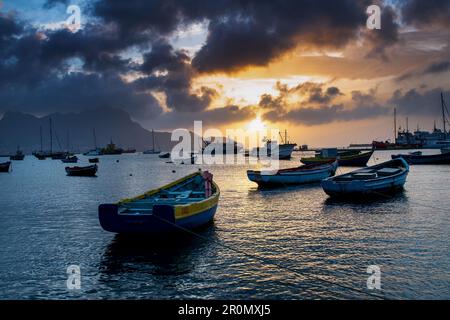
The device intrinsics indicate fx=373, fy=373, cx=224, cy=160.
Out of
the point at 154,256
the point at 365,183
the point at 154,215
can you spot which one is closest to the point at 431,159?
the point at 365,183

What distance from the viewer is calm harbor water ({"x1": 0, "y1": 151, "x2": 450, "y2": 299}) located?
11766 mm

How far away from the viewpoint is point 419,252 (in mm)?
15289

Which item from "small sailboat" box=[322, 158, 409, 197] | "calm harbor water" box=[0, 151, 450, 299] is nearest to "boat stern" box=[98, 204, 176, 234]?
"calm harbor water" box=[0, 151, 450, 299]

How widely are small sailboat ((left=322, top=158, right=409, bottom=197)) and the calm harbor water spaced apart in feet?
10.3

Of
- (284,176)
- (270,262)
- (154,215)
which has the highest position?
Result: (154,215)

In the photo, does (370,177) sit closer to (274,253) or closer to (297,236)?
(297,236)

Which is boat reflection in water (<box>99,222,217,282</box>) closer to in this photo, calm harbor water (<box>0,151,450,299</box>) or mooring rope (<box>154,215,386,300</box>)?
calm harbor water (<box>0,151,450,299</box>)

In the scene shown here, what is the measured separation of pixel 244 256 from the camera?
15.3 meters

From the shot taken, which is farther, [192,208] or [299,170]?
[299,170]

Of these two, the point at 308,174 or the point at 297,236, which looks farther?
the point at 308,174

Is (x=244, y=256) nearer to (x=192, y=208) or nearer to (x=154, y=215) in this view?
(x=192, y=208)

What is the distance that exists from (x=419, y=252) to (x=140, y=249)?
11746 mm

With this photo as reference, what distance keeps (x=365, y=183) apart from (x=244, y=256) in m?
18.7

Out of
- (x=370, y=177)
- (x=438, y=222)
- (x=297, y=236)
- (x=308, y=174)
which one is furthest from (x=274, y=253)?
(x=308, y=174)
